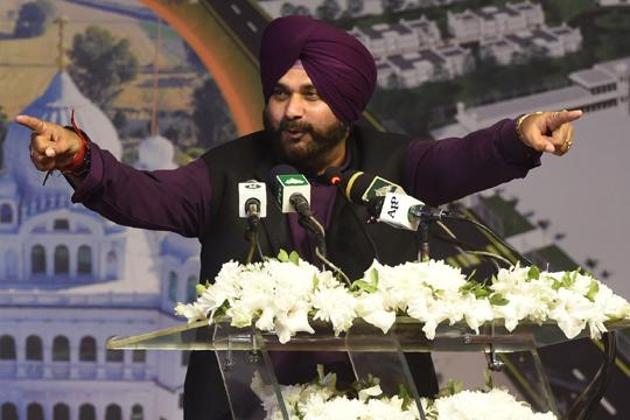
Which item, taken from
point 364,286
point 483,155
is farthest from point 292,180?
point 483,155

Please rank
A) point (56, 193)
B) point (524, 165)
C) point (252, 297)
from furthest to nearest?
1. point (56, 193)
2. point (524, 165)
3. point (252, 297)

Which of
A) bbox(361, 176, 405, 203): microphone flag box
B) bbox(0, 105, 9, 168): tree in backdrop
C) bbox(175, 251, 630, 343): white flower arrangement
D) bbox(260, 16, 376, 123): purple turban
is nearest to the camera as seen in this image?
bbox(175, 251, 630, 343): white flower arrangement

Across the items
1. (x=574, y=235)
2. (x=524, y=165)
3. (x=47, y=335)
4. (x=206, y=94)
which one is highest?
(x=524, y=165)

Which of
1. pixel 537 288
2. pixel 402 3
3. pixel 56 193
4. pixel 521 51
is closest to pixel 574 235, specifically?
pixel 521 51

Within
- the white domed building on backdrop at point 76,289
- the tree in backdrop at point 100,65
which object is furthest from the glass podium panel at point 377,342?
the tree in backdrop at point 100,65

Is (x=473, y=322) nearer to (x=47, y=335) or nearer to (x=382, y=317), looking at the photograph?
(x=382, y=317)

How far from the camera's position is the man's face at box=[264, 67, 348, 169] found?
337 cm

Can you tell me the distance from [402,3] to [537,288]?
276 cm

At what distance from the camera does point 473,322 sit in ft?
8.49

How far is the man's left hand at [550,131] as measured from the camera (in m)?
3.01

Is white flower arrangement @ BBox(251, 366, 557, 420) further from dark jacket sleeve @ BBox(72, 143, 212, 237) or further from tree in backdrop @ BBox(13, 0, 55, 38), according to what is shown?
tree in backdrop @ BBox(13, 0, 55, 38)

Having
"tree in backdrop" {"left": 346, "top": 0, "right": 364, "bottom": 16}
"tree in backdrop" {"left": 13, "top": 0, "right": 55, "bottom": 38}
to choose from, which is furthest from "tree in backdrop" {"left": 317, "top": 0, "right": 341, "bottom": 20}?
"tree in backdrop" {"left": 13, "top": 0, "right": 55, "bottom": 38}

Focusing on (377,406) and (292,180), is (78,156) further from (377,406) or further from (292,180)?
(377,406)

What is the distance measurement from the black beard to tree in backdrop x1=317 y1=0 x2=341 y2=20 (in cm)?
179
